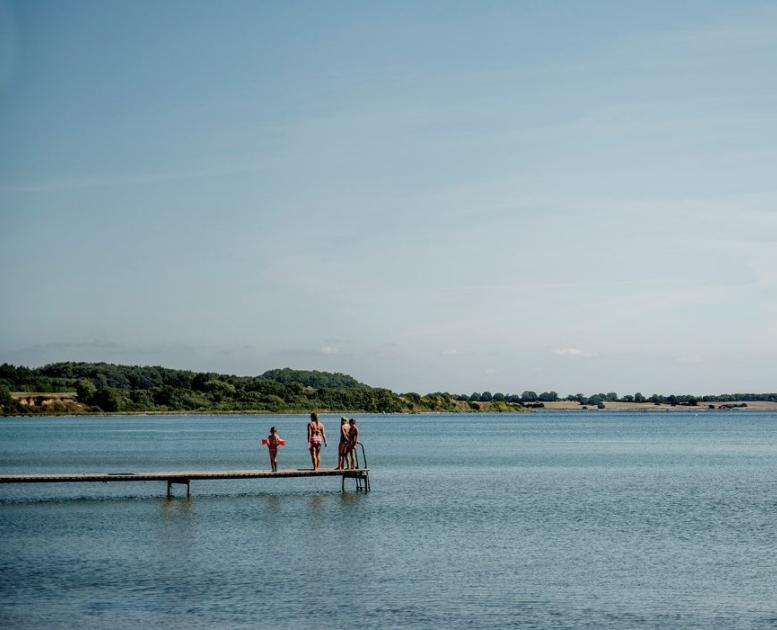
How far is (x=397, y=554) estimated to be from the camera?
88.1 ft

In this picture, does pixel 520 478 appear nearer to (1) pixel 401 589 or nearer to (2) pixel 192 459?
(2) pixel 192 459

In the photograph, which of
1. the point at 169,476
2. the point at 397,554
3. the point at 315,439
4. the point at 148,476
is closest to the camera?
the point at 397,554

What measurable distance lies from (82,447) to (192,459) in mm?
21565

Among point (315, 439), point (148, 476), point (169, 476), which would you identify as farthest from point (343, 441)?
point (148, 476)

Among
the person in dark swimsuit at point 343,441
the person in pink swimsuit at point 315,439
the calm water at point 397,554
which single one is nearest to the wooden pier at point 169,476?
the person in dark swimsuit at point 343,441

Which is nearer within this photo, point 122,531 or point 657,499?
point 122,531

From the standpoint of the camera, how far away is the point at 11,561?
25.3 m

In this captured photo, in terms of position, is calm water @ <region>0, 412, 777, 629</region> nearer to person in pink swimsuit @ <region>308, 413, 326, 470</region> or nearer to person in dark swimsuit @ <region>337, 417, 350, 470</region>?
person in dark swimsuit @ <region>337, 417, 350, 470</region>

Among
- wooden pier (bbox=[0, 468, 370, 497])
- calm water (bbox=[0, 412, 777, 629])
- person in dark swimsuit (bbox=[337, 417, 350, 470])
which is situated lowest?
calm water (bbox=[0, 412, 777, 629])

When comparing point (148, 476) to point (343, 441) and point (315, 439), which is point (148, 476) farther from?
point (343, 441)

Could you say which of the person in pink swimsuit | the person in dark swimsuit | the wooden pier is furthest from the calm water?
the person in pink swimsuit

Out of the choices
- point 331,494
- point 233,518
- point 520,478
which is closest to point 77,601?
point 233,518

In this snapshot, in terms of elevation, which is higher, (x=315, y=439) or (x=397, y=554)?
(x=315, y=439)

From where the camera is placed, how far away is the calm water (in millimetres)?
19750
